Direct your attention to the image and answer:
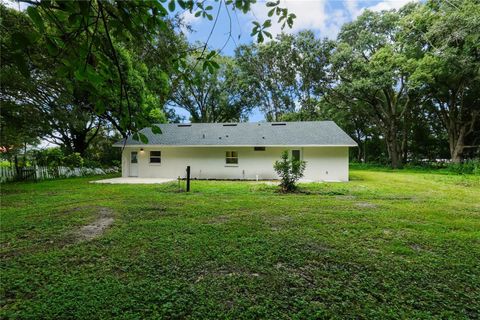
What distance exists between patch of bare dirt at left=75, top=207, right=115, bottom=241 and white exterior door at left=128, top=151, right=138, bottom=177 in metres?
9.82

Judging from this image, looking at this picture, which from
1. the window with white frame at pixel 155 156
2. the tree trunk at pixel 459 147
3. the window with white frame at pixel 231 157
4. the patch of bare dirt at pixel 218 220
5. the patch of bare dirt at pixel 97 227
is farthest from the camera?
the tree trunk at pixel 459 147

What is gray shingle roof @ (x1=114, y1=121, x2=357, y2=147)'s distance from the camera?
1374 centimetres

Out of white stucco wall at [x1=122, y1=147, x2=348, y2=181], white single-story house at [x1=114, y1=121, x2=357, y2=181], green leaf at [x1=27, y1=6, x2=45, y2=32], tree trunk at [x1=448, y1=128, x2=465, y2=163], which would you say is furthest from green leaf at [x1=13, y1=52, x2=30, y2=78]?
tree trunk at [x1=448, y1=128, x2=465, y2=163]

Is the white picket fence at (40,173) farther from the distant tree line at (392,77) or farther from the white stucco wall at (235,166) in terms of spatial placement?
the distant tree line at (392,77)

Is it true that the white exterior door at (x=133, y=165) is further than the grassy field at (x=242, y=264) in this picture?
Yes

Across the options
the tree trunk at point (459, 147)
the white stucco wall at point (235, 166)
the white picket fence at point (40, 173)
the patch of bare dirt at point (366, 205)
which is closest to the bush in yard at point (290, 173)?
the patch of bare dirt at point (366, 205)

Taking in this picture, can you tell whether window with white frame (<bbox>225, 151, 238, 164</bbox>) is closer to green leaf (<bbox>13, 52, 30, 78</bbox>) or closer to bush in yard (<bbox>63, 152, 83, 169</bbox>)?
bush in yard (<bbox>63, 152, 83, 169</bbox>)

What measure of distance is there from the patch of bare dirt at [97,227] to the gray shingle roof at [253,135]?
26.7ft

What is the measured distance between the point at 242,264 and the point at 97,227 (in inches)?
127

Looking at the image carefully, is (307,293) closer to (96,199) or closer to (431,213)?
(431,213)

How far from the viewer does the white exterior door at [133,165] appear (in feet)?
50.1

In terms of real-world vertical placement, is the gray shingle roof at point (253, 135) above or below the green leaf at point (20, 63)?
above

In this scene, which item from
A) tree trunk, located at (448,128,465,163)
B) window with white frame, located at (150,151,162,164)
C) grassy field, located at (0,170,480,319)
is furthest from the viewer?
tree trunk, located at (448,128,465,163)

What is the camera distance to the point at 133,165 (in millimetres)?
15312
